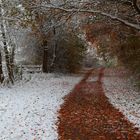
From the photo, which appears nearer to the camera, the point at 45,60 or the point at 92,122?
the point at 92,122

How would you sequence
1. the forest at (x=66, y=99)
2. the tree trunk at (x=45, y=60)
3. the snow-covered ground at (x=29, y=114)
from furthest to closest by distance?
the tree trunk at (x=45, y=60)
the forest at (x=66, y=99)
the snow-covered ground at (x=29, y=114)

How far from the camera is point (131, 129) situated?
13117 millimetres

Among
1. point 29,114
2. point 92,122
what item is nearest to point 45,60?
point 29,114

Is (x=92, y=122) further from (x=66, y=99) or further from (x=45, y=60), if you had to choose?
(x=45, y=60)

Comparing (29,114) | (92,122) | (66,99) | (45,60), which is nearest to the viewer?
(92,122)

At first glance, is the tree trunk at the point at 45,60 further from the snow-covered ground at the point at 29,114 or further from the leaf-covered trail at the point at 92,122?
the leaf-covered trail at the point at 92,122

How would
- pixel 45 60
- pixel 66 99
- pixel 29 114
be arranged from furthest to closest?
1. pixel 45 60
2. pixel 66 99
3. pixel 29 114

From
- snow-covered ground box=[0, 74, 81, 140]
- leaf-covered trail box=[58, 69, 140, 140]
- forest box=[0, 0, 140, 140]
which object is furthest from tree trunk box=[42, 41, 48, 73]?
leaf-covered trail box=[58, 69, 140, 140]

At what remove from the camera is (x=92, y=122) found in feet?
47.9

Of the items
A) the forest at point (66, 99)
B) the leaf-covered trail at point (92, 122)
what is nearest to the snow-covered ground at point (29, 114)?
the forest at point (66, 99)

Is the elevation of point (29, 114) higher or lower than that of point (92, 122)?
higher

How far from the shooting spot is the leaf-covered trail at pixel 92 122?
40.5 feet

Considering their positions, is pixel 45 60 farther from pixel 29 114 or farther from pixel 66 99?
pixel 29 114

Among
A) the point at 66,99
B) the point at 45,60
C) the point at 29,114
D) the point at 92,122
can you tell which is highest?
the point at 29,114
